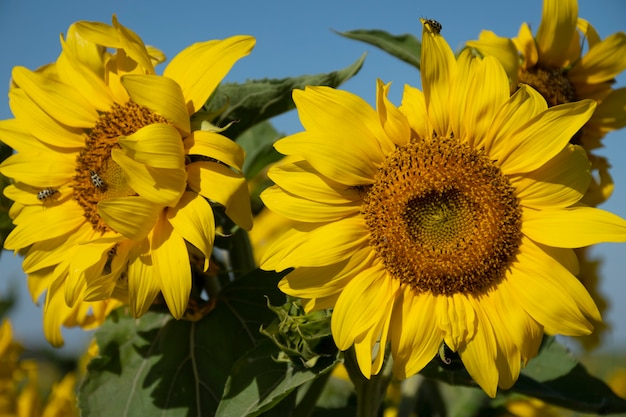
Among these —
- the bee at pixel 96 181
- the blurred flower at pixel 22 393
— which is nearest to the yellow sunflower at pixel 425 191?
the bee at pixel 96 181

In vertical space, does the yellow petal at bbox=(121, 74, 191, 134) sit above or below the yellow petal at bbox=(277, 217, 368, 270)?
above

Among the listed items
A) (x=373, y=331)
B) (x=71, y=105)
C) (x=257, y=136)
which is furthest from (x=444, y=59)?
(x=257, y=136)

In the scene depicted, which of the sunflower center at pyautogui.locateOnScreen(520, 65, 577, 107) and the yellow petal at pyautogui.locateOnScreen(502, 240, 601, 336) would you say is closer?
the yellow petal at pyautogui.locateOnScreen(502, 240, 601, 336)

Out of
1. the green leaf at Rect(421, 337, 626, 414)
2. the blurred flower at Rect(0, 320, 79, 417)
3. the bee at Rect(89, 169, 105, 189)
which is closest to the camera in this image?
the bee at Rect(89, 169, 105, 189)

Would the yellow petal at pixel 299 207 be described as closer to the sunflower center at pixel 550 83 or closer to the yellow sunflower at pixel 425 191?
the yellow sunflower at pixel 425 191

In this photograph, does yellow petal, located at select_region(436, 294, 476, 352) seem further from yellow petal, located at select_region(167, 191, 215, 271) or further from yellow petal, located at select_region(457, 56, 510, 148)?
yellow petal, located at select_region(167, 191, 215, 271)

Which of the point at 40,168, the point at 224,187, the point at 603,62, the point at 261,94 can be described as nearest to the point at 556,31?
the point at 603,62

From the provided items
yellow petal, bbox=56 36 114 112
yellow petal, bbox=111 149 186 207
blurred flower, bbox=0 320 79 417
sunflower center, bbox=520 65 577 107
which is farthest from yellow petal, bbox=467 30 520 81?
Answer: blurred flower, bbox=0 320 79 417
